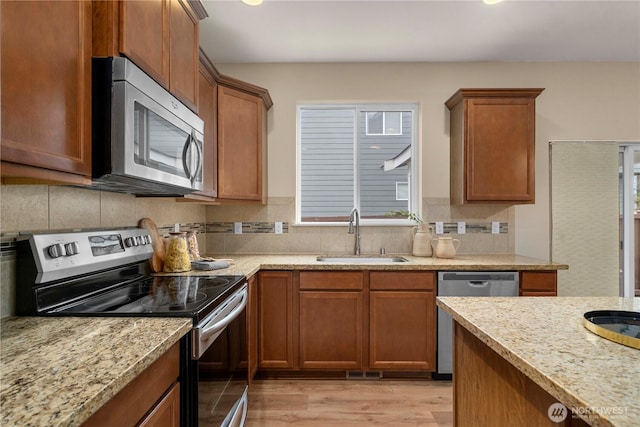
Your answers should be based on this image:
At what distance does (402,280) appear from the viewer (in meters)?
2.45

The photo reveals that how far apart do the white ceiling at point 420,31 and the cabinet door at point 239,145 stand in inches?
19.6

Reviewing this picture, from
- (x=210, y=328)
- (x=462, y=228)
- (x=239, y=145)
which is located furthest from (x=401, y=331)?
(x=239, y=145)

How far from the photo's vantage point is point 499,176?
107 inches

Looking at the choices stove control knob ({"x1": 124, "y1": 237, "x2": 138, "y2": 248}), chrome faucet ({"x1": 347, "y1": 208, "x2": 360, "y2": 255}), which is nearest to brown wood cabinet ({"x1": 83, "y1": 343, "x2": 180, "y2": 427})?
stove control knob ({"x1": 124, "y1": 237, "x2": 138, "y2": 248})

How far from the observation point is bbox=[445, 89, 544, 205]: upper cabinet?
2.70 meters

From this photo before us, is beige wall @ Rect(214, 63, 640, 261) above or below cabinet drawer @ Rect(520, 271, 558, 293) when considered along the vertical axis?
above

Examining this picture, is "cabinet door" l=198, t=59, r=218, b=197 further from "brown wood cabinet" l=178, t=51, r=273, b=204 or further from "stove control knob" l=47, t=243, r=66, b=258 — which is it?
"stove control knob" l=47, t=243, r=66, b=258

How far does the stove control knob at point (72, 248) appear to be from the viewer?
1301mm

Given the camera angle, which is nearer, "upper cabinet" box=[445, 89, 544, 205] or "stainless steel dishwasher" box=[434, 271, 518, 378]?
"stainless steel dishwasher" box=[434, 271, 518, 378]

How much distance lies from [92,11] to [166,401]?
127 centimetres

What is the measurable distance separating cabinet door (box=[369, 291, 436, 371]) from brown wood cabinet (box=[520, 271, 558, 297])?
0.66 metres

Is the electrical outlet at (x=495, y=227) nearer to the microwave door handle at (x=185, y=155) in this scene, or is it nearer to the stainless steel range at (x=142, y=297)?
the stainless steel range at (x=142, y=297)

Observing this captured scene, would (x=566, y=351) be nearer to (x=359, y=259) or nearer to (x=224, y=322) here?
(x=224, y=322)

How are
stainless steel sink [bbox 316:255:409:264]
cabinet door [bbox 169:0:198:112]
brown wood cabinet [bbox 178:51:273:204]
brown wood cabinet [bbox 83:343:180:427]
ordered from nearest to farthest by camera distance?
brown wood cabinet [bbox 83:343:180:427] → cabinet door [bbox 169:0:198:112] → brown wood cabinet [bbox 178:51:273:204] → stainless steel sink [bbox 316:255:409:264]
